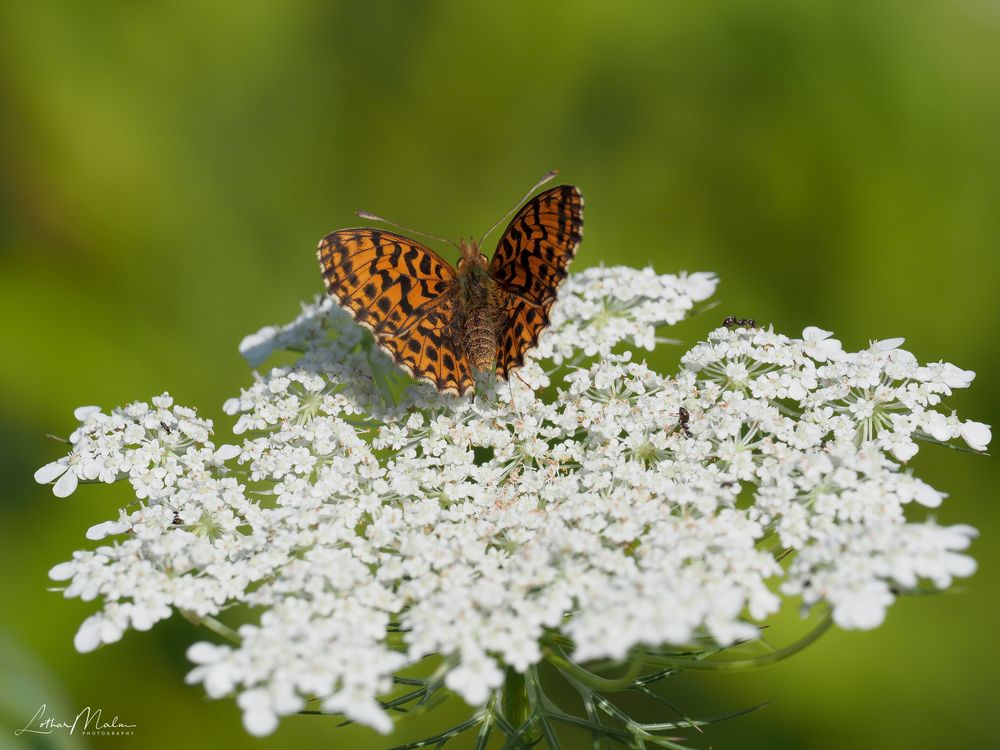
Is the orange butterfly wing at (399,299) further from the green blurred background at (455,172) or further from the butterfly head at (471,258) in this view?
the green blurred background at (455,172)

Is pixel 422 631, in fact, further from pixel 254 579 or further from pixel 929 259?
pixel 929 259

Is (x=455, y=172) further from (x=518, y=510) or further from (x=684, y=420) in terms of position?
(x=518, y=510)

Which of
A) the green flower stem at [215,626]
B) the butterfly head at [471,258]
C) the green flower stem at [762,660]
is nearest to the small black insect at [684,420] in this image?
the green flower stem at [762,660]

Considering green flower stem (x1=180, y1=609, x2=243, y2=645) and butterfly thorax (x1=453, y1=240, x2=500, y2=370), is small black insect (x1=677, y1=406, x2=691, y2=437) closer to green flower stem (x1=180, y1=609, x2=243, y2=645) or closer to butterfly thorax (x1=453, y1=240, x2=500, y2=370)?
butterfly thorax (x1=453, y1=240, x2=500, y2=370)

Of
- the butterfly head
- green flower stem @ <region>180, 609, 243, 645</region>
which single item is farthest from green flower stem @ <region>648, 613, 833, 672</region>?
the butterfly head

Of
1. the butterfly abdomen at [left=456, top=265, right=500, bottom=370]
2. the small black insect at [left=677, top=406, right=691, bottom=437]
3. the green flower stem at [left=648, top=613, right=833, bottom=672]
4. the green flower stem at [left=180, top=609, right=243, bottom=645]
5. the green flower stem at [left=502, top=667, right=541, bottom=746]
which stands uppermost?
the butterfly abdomen at [left=456, top=265, right=500, bottom=370]
